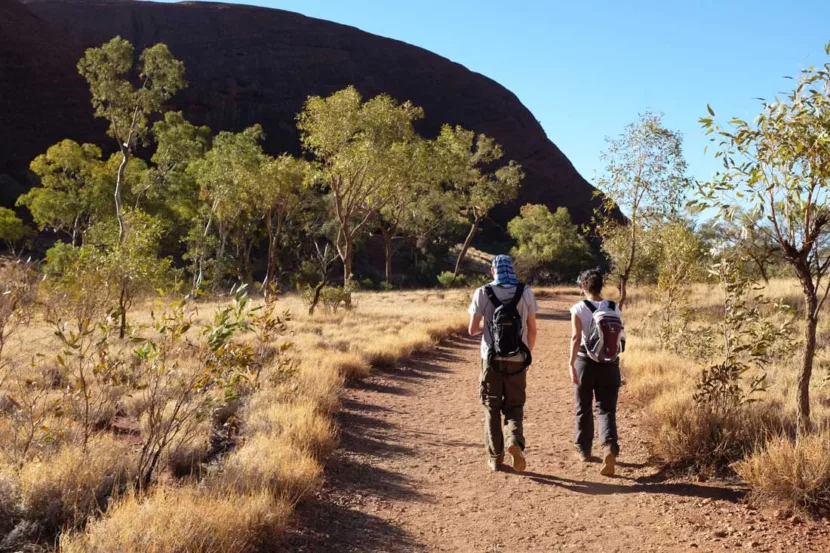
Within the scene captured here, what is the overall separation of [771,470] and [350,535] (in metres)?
3.29

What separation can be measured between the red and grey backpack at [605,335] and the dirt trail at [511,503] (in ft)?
3.91

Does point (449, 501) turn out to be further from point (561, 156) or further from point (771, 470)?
point (561, 156)

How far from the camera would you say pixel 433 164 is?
24.1m

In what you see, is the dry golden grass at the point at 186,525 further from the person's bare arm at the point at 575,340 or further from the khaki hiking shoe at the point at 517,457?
the person's bare arm at the point at 575,340

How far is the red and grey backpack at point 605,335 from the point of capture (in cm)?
525

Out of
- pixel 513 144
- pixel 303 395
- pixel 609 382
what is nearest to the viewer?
pixel 609 382

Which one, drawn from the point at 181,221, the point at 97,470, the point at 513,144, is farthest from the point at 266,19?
the point at 97,470

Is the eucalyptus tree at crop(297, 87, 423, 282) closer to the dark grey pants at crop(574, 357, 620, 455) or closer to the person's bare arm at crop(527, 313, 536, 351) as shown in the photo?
the person's bare arm at crop(527, 313, 536, 351)

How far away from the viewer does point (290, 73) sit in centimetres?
9819

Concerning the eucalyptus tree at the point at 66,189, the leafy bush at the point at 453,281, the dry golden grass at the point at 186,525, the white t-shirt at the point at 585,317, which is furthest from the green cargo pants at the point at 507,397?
the leafy bush at the point at 453,281

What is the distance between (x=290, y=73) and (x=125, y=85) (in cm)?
8204

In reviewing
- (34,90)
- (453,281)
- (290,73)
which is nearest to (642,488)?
(453,281)

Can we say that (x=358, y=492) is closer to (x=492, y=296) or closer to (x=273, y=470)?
(x=273, y=470)

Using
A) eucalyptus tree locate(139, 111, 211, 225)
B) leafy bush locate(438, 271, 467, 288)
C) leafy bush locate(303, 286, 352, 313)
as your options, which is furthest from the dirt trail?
leafy bush locate(438, 271, 467, 288)
